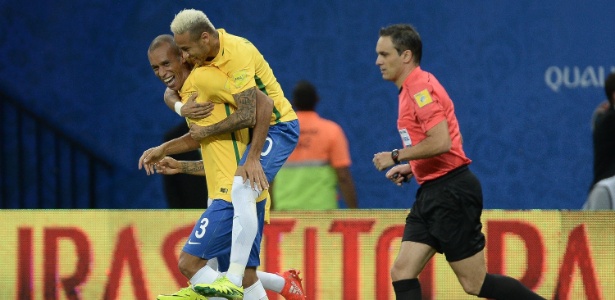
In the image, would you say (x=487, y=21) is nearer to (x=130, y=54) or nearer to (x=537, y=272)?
(x=130, y=54)

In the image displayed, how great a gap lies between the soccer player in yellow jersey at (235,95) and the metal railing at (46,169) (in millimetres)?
5293

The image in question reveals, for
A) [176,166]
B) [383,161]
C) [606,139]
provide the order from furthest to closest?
[606,139] → [176,166] → [383,161]

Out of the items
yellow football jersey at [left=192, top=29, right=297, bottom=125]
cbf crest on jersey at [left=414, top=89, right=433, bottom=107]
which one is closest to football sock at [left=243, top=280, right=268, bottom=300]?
yellow football jersey at [left=192, top=29, right=297, bottom=125]

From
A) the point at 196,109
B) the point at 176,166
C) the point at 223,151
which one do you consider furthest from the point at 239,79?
the point at 176,166

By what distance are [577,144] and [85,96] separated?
444 centimetres

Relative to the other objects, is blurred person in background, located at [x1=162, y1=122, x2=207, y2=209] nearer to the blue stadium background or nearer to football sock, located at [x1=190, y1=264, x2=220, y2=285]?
the blue stadium background

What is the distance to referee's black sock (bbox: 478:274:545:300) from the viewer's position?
247 inches

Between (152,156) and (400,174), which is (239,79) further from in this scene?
(400,174)

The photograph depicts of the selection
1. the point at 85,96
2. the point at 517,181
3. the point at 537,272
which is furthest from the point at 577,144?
the point at 85,96

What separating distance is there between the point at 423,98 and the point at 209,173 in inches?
47.8

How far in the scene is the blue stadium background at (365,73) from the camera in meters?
11.0

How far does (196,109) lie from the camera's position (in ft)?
20.9

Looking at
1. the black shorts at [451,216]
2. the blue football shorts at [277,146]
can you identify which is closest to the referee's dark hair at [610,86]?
the black shorts at [451,216]

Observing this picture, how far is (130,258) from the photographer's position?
786 cm
